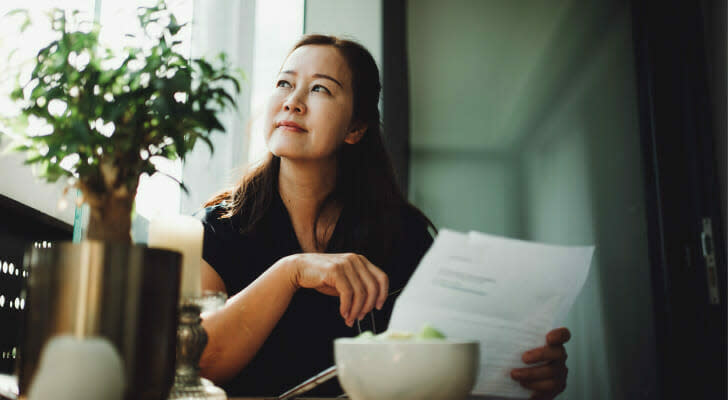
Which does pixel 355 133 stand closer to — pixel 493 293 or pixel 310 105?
pixel 310 105

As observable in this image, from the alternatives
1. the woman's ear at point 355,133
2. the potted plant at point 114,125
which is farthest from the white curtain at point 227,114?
the potted plant at point 114,125

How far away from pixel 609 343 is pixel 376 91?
124cm

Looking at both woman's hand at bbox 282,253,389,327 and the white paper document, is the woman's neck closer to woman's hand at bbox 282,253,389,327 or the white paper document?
woman's hand at bbox 282,253,389,327

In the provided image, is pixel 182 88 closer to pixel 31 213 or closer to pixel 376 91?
pixel 31 213

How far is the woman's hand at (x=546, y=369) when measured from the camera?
0.66 m

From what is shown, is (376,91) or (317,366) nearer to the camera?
(317,366)

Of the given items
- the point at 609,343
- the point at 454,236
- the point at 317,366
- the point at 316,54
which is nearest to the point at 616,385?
the point at 609,343

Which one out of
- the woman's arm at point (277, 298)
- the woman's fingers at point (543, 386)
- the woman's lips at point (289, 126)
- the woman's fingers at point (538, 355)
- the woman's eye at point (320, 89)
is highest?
the woman's eye at point (320, 89)

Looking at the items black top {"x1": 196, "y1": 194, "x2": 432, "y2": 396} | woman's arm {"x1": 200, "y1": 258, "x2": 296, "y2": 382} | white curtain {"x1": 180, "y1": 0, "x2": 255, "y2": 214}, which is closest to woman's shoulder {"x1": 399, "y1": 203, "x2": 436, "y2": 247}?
black top {"x1": 196, "y1": 194, "x2": 432, "y2": 396}

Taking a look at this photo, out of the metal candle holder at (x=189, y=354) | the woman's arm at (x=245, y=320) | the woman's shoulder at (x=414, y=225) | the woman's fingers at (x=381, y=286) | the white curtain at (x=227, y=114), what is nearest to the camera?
the metal candle holder at (x=189, y=354)

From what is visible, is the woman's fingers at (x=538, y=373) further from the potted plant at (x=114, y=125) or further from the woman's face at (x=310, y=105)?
the woman's face at (x=310, y=105)

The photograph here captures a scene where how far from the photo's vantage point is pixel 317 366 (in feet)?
4.04

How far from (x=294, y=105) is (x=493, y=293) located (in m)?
0.77

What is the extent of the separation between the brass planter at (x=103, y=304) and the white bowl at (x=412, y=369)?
0.18m
